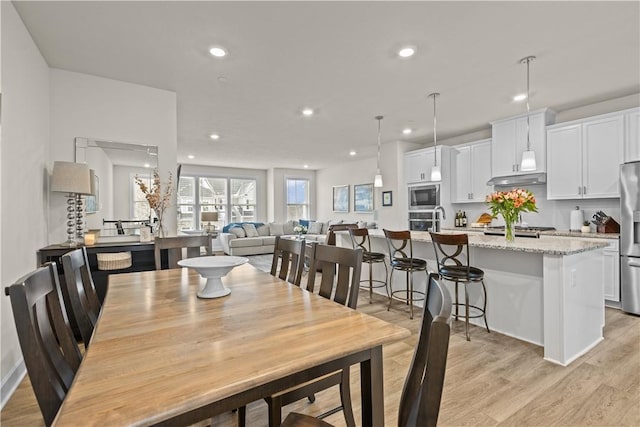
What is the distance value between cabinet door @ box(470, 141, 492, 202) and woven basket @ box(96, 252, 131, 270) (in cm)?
533

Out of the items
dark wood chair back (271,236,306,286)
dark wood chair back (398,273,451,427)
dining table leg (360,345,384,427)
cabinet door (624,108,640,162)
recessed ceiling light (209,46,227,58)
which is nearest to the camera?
dark wood chair back (398,273,451,427)

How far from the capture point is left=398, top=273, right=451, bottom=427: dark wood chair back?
2.05 ft

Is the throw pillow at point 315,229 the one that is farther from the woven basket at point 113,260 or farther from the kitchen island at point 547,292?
the woven basket at point 113,260

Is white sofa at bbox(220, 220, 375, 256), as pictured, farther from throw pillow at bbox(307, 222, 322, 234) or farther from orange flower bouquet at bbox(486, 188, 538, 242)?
orange flower bouquet at bbox(486, 188, 538, 242)

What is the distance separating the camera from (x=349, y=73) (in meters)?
3.29

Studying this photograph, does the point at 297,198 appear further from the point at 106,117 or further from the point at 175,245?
the point at 175,245

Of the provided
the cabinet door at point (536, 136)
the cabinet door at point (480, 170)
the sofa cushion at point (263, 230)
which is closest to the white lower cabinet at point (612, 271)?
the cabinet door at point (536, 136)

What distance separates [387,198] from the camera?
689 cm

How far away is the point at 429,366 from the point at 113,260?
317 cm

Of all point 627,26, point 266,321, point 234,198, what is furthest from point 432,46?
point 234,198

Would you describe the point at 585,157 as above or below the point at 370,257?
above

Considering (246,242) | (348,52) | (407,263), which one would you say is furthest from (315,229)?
(348,52)

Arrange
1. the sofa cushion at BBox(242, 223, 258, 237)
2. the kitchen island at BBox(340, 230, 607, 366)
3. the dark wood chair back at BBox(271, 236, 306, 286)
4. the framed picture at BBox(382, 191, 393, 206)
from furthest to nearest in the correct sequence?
the sofa cushion at BBox(242, 223, 258, 237), the framed picture at BBox(382, 191, 393, 206), the kitchen island at BBox(340, 230, 607, 366), the dark wood chair back at BBox(271, 236, 306, 286)

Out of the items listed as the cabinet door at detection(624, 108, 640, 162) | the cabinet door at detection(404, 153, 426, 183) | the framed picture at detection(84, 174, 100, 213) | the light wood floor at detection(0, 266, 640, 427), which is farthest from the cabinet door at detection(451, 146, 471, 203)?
the framed picture at detection(84, 174, 100, 213)
